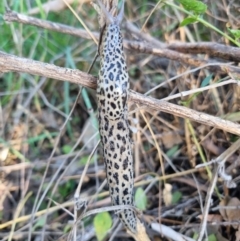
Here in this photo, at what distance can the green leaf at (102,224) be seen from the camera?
148 cm

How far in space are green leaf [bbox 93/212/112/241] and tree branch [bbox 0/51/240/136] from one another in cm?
54

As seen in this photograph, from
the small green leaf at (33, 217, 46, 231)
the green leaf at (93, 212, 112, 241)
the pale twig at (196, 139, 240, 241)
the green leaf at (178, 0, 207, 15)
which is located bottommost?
the small green leaf at (33, 217, 46, 231)

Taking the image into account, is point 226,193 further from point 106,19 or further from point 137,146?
point 106,19

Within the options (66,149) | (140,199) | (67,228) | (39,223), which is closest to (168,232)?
(140,199)

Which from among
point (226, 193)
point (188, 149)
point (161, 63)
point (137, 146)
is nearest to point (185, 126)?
point (188, 149)

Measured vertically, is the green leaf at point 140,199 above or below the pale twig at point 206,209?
below

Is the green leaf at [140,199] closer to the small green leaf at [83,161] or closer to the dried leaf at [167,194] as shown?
the dried leaf at [167,194]

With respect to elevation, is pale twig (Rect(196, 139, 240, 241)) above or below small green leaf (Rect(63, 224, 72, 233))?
above

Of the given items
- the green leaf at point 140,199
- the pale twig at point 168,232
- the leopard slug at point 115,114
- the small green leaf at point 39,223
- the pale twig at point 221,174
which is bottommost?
the small green leaf at point 39,223

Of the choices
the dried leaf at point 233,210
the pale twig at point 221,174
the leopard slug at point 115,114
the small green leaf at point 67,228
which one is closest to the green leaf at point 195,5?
the leopard slug at point 115,114

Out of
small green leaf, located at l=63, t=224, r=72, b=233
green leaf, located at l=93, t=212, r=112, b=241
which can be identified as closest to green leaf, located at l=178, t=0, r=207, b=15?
green leaf, located at l=93, t=212, r=112, b=241

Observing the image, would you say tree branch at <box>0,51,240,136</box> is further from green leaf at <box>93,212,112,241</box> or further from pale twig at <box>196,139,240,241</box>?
green leaf at <box>93,212,112,241</box>

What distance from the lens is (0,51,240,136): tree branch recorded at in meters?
1.12

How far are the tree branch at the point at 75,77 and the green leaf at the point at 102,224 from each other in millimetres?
539
